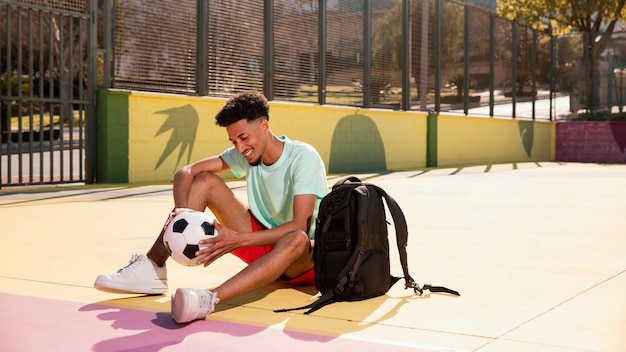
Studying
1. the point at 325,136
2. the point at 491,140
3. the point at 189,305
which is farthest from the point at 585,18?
the point at 189,305

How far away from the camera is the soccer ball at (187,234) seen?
413cm

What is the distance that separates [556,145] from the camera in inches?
1201

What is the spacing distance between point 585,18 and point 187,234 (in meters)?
31.1

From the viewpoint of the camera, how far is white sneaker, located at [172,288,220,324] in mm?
3818

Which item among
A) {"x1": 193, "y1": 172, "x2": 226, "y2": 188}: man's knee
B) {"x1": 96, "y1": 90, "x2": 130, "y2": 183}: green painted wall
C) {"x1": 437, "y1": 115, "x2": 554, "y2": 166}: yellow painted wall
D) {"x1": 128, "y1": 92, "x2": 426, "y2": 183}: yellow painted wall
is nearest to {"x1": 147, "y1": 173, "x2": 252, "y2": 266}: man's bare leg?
{"x1": 193, "y1": 172, "x2": 226, "y2": 188}: man's knee

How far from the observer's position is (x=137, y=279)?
4473 millimetres

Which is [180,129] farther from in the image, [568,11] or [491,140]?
[568,11]

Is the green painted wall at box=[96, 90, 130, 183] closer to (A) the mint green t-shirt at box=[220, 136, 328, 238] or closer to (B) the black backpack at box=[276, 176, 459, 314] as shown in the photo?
(A) the mint green t-shirt at box=[220, 136, 328, 238]

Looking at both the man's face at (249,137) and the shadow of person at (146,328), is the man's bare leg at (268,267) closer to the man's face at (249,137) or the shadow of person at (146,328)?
the shadow of person at (146,328)

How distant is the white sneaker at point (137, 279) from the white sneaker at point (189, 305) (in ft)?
2.10

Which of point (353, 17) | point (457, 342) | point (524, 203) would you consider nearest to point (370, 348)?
point (457, 342)

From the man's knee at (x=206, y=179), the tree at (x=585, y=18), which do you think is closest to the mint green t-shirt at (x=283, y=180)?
the man's knee at (x=206, y=179)

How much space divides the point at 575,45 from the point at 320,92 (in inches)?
563

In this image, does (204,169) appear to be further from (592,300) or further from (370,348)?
(592,300)
